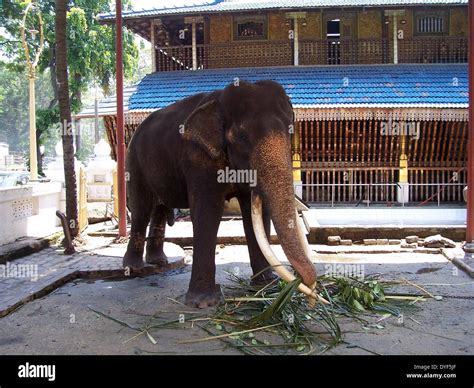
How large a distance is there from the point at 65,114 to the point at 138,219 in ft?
11.7

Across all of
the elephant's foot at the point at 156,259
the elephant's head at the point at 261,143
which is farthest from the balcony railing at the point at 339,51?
the elephant's head at the point at 261,143

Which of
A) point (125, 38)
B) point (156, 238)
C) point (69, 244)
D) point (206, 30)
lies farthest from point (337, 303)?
point (125, 38)

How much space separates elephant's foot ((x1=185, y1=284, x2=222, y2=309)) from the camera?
19.0 ft

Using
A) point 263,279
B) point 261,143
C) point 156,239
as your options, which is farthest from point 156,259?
point 261,143

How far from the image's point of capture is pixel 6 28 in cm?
2730

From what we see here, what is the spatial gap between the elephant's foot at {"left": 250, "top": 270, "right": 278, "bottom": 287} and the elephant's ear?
5.56 feet

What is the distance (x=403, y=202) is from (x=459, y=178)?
257cm

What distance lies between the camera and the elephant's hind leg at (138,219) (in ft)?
25.2

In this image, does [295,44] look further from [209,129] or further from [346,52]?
[209,129]

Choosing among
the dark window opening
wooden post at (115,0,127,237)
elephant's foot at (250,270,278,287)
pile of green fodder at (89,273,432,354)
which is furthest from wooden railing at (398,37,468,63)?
elephant's foot at (250,270,278,287)

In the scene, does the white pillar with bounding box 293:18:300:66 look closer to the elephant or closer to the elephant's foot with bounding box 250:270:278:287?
the elephant

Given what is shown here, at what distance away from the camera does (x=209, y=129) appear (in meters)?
5.73

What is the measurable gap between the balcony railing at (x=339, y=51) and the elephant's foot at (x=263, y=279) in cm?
1226

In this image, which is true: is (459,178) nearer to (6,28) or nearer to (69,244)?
(69,244)
